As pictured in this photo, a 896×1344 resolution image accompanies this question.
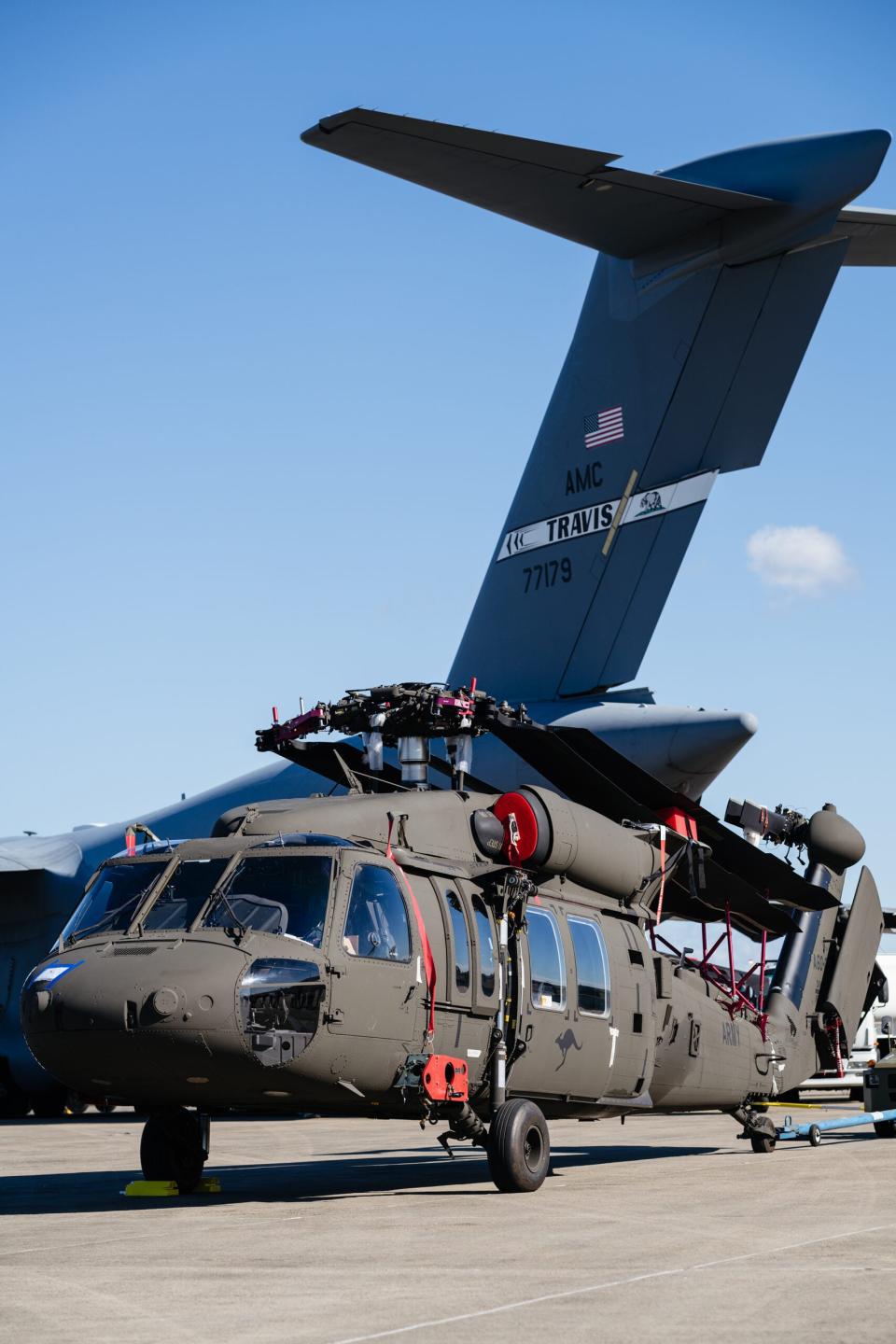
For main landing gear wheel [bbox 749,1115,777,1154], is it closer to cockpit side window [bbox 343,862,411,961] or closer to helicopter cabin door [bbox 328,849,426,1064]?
helicopter cabin door [bbox 328,849,426,1064]

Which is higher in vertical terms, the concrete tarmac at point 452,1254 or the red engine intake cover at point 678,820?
the red engine intake cover at point 678,820

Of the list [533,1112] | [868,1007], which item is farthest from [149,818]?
→ [533,1112]

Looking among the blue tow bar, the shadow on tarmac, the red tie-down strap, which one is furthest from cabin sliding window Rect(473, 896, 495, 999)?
the blue tow bar

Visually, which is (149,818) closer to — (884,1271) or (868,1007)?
(868,1007)

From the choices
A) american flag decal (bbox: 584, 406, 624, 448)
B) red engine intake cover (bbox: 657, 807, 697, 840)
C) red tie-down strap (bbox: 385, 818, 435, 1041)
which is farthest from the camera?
american flag decal (bbox: 584, 406, 624, 448)

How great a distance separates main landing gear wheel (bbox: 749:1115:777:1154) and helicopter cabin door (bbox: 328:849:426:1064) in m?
6.41

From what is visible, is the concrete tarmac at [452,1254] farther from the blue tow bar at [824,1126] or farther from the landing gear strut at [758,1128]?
the landing gear strut at [758,1128]

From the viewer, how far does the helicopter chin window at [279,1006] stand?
9.48 m

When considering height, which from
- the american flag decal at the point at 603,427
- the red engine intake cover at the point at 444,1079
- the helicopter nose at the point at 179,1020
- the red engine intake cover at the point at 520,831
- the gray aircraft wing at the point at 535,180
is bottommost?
the red engine intake cover at the point at 444,1079

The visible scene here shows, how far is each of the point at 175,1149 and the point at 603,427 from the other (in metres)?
11.7

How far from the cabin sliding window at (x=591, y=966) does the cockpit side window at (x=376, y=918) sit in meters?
2.08

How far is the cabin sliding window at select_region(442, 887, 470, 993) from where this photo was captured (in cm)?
1083

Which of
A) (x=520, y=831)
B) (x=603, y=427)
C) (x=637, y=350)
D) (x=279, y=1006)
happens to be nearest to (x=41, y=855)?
(x=603, y=427)

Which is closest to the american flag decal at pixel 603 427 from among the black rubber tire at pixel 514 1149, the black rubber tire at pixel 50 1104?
the black rubber tire at pixel 514 1149
